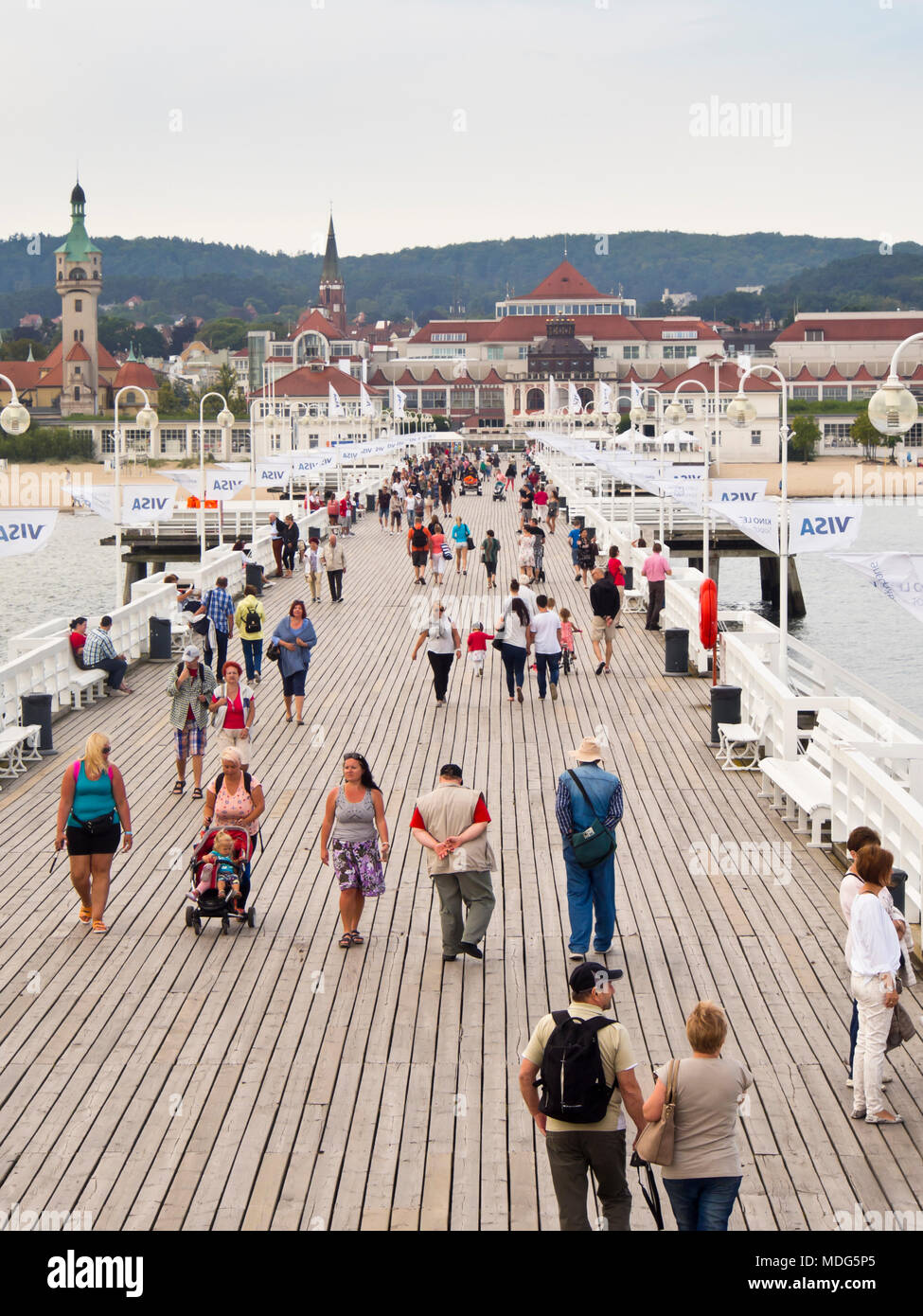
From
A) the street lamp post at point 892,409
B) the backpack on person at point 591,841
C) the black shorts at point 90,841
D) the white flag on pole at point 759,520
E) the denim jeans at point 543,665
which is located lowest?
the denim jeans at point 543,665

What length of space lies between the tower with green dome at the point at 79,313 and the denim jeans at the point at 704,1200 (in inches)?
6512

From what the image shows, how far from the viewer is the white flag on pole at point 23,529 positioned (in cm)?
1434

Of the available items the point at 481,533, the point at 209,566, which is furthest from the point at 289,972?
the point at 481,533

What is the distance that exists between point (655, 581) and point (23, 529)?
39.5ft

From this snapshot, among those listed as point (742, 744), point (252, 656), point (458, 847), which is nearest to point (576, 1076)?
point (458, 847)

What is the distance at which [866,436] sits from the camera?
426ft

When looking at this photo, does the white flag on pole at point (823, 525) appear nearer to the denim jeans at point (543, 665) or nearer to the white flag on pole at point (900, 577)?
the denim jeans at point (543, 665)

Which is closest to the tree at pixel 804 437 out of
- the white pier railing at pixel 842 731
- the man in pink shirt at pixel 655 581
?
the man in pink shirt at pixel 655 581

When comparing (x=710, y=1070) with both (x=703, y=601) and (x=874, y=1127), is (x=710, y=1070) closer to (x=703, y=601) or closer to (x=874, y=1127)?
(x=874, y=1127)

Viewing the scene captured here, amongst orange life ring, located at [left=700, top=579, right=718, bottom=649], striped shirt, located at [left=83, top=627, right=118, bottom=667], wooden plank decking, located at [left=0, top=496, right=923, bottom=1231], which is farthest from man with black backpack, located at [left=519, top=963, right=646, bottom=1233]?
striped shirt, located at [left=83, top=627, right=118, bottom=667]

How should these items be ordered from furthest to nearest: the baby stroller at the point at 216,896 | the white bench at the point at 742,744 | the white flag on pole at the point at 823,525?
the white bench at the point at 742,744 → the white flag on pole at the point at 823,525 → the baby stroller at the point at 216,896

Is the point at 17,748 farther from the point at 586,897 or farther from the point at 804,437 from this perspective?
the point at 804,437

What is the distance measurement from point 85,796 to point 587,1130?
5.14m

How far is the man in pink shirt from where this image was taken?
2406 centimetres
